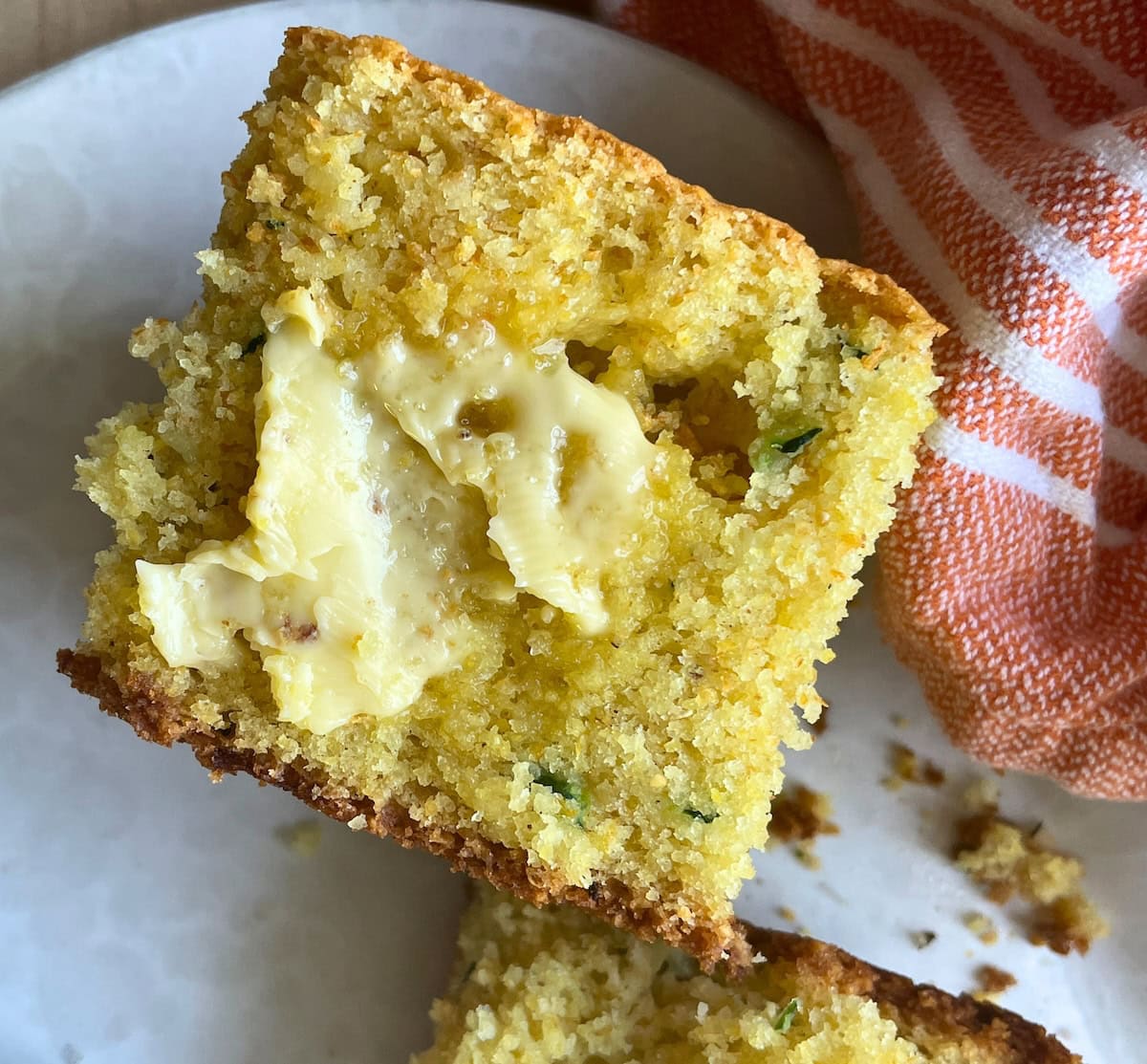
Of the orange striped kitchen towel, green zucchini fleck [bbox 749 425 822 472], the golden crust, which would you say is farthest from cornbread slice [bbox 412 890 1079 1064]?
the golden crust

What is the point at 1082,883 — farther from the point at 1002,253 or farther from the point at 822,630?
the point at 1002,253

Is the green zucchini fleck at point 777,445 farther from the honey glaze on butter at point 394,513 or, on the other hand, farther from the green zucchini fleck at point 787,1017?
the green zucchini fleck at point 787,1017

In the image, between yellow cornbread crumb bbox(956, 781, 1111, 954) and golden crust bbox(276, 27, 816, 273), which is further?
yellow cornbread crumb bbox(956, 781, 1111, 954)

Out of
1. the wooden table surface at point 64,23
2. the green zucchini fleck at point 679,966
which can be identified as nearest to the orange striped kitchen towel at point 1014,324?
the green zucchini fleck at point 679,966

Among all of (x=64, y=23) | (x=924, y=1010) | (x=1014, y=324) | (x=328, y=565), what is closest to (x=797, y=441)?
(x=1014, y=324)

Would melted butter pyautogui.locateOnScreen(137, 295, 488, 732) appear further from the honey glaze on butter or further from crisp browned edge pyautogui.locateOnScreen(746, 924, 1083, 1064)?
crisp browned edge pyautogui.locateOnScreen(746, 924, 1083, 1064)

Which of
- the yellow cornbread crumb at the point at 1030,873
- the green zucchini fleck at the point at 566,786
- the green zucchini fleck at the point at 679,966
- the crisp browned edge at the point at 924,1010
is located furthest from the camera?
the yellow cornbread crumb at the point at 1030,873
